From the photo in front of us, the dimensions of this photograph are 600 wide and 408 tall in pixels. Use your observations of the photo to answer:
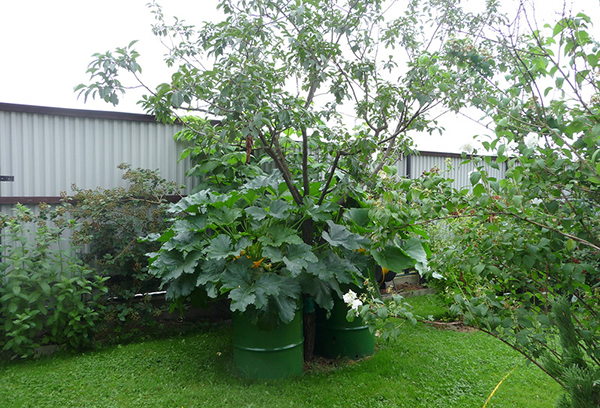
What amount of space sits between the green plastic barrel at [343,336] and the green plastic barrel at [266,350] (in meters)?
0.54

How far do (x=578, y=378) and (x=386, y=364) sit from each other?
2206 mm

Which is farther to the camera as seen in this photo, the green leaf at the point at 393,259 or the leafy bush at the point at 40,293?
the leafy bush at the point at 40,293

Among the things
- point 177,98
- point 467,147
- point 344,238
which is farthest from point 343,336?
point 177,98

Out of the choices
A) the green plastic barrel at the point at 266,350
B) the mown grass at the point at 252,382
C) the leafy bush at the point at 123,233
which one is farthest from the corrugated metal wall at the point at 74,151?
the green plastic barrel at the point at 266,350

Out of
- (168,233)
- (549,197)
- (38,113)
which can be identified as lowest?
(168,233)

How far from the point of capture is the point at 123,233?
4242mm

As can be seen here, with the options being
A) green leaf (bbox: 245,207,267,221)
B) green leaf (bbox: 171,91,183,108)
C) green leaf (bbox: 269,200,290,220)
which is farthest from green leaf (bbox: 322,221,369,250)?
green leaf (bbox: 171,91,183,108)

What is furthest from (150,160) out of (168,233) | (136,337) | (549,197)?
(549,197)

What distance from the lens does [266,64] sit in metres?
3.50

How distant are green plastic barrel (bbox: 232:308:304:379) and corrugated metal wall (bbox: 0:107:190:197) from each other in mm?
2332

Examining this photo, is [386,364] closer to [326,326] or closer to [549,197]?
[326,326]

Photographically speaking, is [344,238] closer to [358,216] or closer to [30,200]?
[358,216]

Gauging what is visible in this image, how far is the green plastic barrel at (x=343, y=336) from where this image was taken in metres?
3.62

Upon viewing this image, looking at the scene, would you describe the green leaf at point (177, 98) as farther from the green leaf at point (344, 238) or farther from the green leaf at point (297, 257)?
the green leaf at point (344, 238)
